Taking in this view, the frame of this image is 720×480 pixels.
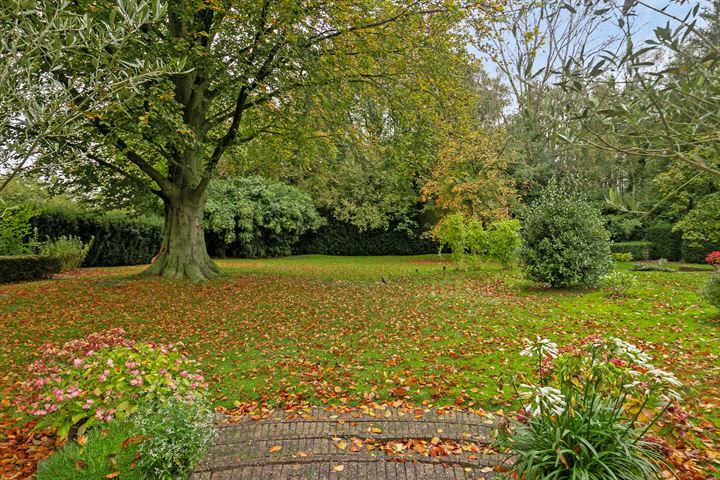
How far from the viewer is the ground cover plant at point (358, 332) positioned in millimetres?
4219

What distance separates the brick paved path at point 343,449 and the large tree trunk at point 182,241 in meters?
8.59

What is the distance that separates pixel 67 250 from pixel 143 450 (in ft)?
49.2

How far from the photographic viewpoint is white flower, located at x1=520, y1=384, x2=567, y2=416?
7.63ft

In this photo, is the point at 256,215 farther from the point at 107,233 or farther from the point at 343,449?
the point at 343,449

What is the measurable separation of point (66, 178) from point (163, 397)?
35.4 ft

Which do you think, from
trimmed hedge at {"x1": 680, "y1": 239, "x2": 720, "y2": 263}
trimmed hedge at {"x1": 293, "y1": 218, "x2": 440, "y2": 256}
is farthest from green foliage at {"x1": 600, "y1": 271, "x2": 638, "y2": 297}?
trimmed hedge at {"x1": 293, "y1": 218, "x2": 440, "y2": 256}

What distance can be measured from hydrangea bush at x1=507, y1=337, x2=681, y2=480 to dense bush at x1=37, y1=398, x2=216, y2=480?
6.42 ft

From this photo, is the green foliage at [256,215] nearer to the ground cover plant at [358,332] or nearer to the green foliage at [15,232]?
the green foliage at [15,232]

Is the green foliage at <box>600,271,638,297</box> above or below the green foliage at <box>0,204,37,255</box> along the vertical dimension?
below

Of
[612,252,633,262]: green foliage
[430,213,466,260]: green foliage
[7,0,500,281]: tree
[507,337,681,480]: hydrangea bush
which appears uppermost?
[7,0,500,281]: tree

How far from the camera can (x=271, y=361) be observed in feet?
17.9

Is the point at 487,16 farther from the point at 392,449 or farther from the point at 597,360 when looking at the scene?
the point at 392,449

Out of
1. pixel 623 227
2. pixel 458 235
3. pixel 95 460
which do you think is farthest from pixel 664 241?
pixel 95 460

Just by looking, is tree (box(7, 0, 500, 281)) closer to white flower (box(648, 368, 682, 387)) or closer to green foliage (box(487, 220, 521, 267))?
green foliage (box(487, 220, 521, 267))
